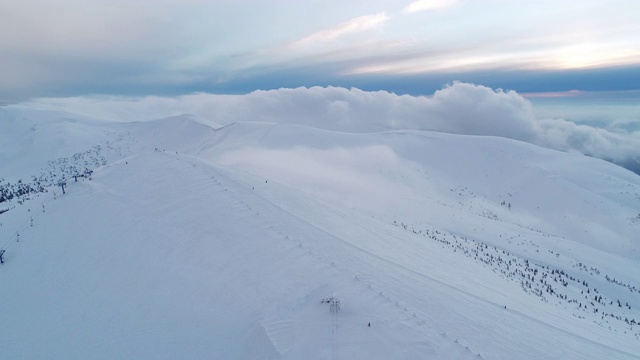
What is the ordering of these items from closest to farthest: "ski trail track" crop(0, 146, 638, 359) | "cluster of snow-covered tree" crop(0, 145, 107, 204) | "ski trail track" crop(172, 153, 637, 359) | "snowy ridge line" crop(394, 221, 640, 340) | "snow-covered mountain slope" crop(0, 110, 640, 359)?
"ski trail track" crop(0, 146, 638, 359)
"snow-covered mountain slope" crop(0, 110, 640, 359)
"ski trail track" crop(172, 153, 637, 359)
"snowy ridge line" crop(394, 221, 640, 340)
"cluster of snow-covered tree" crop(0, 145, 107, 204)

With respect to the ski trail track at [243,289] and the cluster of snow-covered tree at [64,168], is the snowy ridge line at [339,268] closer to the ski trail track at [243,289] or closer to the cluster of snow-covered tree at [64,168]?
the ski trail track at [243,289]

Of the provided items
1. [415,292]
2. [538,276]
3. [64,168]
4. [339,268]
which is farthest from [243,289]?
[64,168]

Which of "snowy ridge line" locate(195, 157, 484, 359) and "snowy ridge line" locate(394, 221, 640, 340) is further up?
"snowy ridge line" locate(195, 157, 484, 359)

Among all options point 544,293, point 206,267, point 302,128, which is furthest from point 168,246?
point 302,128

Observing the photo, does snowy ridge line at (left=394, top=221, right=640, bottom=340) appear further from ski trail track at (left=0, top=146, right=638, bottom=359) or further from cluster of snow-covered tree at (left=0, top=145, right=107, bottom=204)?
cluster of snow-covered tree at (left=0, top=145, right=107, bottom=204)

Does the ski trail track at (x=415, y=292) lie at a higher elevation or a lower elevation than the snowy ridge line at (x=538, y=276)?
higher

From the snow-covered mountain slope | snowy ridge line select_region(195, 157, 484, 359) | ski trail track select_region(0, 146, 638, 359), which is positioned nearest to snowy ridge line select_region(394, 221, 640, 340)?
the snow-covered mountain slope

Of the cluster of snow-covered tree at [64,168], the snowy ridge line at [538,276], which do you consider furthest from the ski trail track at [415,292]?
the cluster of snow-covered tree at [64,168]

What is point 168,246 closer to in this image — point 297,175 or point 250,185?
point 250,185
